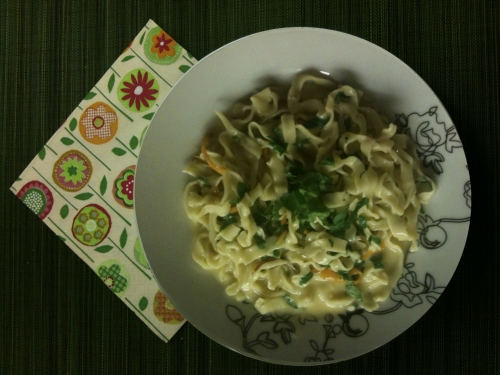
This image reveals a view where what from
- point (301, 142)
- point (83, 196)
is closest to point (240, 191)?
point (301, 142)

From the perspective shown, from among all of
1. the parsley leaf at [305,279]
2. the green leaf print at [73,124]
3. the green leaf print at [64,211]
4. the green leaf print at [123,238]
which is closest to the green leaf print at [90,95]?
the green leaf print at [73,124]

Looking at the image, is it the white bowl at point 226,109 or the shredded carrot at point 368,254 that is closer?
the white bowl at point 226,109

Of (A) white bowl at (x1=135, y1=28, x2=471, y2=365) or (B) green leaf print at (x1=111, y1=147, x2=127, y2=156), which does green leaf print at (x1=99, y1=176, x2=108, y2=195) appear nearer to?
(B) green leaf print at (x1=111, y1=147, x2=127, y2=156)

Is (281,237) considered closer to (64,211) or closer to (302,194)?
(302,194)

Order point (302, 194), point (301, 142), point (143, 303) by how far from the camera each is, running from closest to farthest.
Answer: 1. point (302, 194)
2. point (301, 142)
3. point (143, 303)

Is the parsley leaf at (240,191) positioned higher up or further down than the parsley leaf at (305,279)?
higher up

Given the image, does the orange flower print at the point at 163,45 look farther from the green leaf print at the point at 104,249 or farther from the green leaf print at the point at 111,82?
the green leaf print at the point at 104,249

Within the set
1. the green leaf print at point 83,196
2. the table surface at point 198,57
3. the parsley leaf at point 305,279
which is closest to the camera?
the parsley leaf at point 305,279
